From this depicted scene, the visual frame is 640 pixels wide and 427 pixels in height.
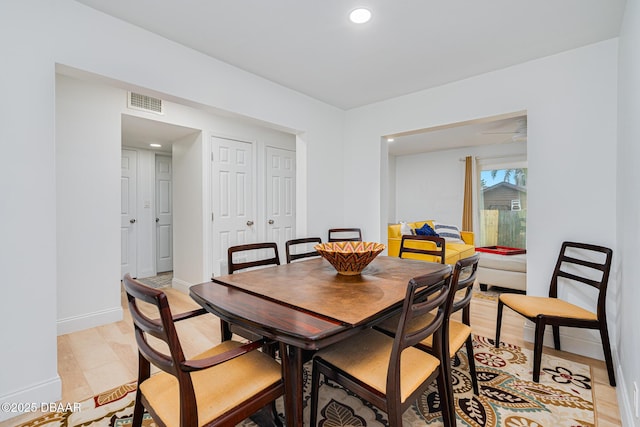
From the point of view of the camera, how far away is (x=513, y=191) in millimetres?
6195

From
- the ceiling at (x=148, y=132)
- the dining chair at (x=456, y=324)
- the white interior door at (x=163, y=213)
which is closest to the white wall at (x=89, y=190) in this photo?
the ceiling at (x=148, y=132)

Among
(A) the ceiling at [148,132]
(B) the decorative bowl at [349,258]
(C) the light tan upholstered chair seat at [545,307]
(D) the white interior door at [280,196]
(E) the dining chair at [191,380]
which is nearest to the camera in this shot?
(E) the dining chair at [191,380]

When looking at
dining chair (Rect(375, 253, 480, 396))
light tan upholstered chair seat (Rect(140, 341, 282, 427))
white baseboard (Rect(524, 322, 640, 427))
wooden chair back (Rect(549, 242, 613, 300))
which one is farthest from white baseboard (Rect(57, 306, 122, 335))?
wooden chair back (Rect(549, 242, 613, 300))

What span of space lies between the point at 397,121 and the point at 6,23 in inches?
125

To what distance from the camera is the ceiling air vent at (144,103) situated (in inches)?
127

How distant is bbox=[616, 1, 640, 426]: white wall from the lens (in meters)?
1.43

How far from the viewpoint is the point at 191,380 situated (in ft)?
3.44

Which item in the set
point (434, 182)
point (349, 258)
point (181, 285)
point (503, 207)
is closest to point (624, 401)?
point (349, 258)

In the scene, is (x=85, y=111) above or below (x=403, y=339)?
above

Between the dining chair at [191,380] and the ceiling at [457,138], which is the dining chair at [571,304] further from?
the ceiling at [457,138]

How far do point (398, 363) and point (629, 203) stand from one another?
1.59 meters

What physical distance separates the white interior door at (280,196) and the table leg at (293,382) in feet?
10.7

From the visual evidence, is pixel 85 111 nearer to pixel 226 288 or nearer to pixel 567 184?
pixel 226 288

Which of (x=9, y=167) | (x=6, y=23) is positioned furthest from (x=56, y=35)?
(x=9, y=167)
